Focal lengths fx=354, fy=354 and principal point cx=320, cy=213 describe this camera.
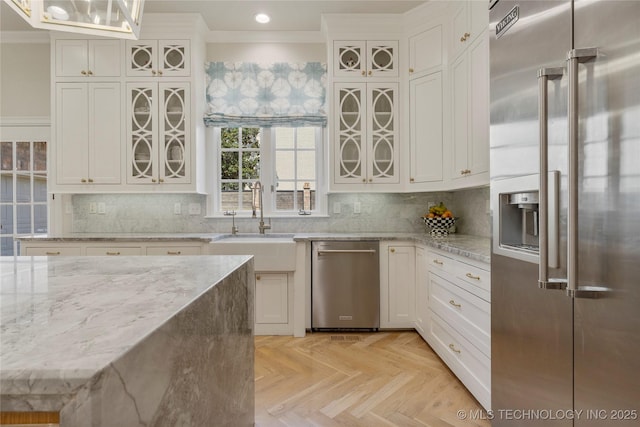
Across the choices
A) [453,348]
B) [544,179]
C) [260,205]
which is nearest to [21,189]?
[260,205]

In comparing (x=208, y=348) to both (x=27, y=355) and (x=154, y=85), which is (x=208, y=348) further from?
(x=154, y=85)

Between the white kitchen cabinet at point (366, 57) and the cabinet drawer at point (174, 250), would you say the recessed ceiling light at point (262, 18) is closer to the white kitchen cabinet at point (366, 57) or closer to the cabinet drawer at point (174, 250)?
the white kitchen cabinet at point (366, 57)

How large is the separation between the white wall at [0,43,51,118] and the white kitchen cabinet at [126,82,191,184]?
3.61 feet

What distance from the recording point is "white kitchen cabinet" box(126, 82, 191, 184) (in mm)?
3357

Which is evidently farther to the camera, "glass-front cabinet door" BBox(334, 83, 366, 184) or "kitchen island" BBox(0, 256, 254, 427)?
"glass-front cabinet door" BBox(334, 83, 366, 184)

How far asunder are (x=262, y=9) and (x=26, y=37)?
2510 millimetres

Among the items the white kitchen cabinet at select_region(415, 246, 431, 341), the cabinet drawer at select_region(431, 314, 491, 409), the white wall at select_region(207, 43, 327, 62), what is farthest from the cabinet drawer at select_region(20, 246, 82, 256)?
the cabinet drawer at select_region(431, 314, 491, 409)

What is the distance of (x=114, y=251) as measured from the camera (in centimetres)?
311

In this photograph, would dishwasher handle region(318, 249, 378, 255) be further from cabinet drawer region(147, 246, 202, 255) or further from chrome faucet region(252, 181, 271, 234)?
cabinet drawer region(147, 246, 202, 255)

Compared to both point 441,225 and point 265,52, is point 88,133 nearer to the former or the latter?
point 265,52

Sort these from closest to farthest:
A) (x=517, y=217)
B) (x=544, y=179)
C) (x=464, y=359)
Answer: (x=544, y=179) < (x=517, y=217) < (x=464, y=359)

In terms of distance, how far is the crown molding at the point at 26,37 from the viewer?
3.61m

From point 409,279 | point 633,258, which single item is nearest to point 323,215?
point 409,279

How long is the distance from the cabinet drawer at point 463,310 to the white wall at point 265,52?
256 cm
